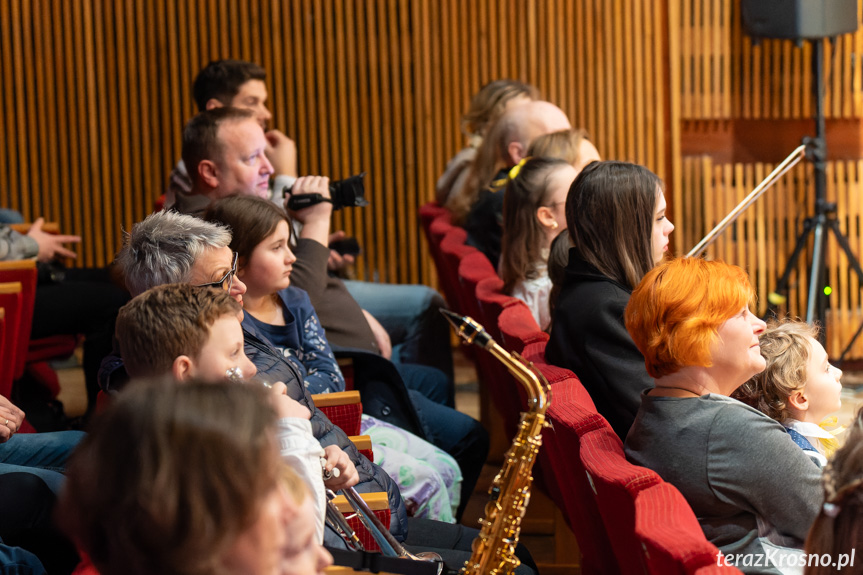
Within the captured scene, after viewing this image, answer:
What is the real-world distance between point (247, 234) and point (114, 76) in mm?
3934

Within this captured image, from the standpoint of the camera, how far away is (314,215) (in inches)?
136

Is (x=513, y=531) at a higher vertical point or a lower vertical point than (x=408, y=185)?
lower

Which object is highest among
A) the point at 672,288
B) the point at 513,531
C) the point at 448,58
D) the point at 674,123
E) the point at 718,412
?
the point at 448,58

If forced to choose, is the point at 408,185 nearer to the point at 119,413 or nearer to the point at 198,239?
the point at 198,239

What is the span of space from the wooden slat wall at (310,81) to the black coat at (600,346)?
12.4ft

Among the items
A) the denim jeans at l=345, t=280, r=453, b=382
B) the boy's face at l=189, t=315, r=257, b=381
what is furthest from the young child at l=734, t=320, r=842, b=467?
the denim jeans at l=345, t=280, r=453, b=382

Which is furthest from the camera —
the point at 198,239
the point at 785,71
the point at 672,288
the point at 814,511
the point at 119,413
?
the point at 785,71

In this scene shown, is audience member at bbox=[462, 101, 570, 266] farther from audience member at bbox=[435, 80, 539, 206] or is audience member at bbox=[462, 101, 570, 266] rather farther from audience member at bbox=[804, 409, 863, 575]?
audience member at bbox=[804, 409, 863, 575]

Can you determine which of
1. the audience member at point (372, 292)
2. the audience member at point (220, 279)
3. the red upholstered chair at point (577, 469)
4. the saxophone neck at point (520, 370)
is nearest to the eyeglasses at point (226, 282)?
the audience member at point (220, 279)

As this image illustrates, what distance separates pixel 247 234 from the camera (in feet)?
8.85

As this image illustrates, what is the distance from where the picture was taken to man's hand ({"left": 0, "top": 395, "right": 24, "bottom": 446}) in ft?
7.15

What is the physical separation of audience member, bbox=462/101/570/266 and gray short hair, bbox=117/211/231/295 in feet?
6.52

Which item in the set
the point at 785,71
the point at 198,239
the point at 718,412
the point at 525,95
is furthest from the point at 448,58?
the point at 718,412

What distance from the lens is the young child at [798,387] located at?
2.12m
